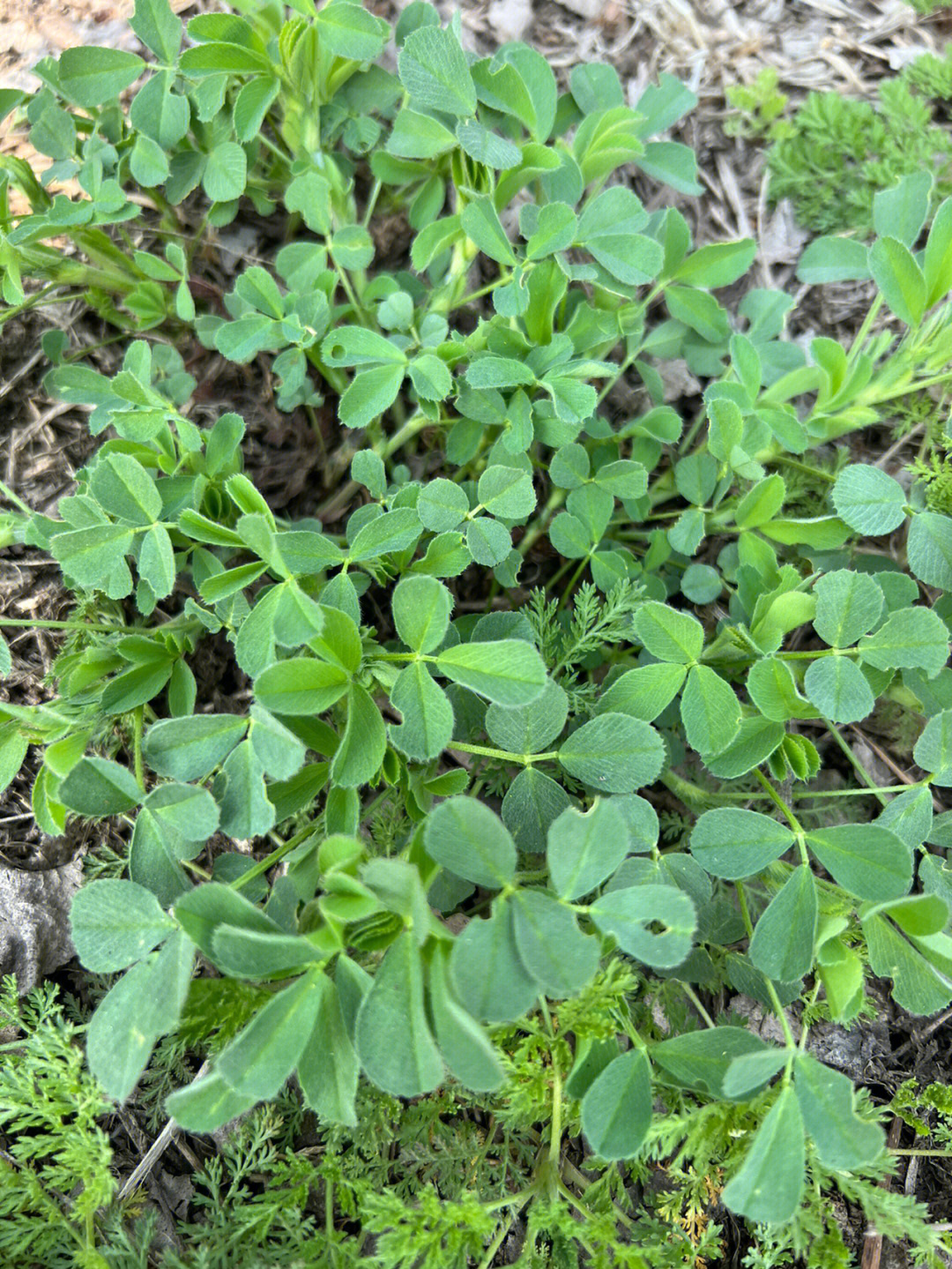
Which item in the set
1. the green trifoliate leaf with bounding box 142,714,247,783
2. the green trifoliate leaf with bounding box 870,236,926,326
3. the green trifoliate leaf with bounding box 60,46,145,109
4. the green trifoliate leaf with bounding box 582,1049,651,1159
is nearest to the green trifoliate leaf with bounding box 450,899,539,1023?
the green trifoliate leaf with bounding box 582,1049,651,1159

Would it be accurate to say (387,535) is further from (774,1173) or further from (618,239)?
(774,1173)

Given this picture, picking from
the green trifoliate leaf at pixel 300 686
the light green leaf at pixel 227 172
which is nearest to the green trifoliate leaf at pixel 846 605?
the green trifoliate leaf at pixel 300 686

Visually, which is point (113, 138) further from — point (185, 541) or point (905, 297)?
point (905, 297)

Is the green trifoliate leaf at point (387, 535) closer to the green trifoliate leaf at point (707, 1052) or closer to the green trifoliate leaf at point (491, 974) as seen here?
the green trifoliate leaf at point (491, 974)

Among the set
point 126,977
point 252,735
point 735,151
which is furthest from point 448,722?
point 735,151

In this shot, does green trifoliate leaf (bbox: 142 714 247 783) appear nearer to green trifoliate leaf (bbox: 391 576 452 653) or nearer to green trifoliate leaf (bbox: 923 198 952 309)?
green trifoliate leaf (bbox: 391 576 452 653)

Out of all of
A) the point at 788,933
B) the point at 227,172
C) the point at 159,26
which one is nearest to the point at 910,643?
the point at 788,933
